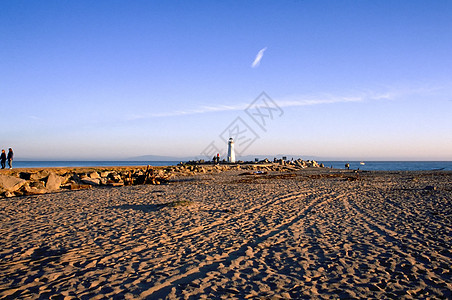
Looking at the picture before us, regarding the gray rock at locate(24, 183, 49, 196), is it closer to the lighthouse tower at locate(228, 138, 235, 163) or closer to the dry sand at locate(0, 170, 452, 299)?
the dry sand at locate(0, 170, 452, 299)

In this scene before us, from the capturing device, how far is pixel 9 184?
1460 centimetres

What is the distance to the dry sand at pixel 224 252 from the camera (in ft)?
14.7

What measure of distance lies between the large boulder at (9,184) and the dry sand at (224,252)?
12.7ft

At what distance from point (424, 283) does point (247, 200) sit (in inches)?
330

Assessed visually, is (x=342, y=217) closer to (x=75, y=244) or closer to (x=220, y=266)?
(x=220, y=266)

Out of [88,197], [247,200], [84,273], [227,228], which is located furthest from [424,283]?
[88,197]

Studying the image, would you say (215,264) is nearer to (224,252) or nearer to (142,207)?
(224,252)

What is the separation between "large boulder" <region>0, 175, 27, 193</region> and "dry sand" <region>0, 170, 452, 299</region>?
3884mm

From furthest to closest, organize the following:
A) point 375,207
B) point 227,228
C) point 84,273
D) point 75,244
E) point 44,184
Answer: point 44,184 → point 375,207 → point 227,228 → point 75,244 → point 84,273

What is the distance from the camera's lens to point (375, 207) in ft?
36.6

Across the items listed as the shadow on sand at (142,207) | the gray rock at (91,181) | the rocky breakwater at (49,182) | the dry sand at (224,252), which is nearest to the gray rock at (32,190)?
the rocky breakwater at (49,182)

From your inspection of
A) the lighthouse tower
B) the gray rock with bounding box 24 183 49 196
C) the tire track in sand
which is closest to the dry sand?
the tire track in sand

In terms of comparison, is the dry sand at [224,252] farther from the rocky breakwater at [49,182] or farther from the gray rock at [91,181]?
the gray rock at [91,181]

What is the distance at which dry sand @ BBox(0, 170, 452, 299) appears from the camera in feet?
14.7
